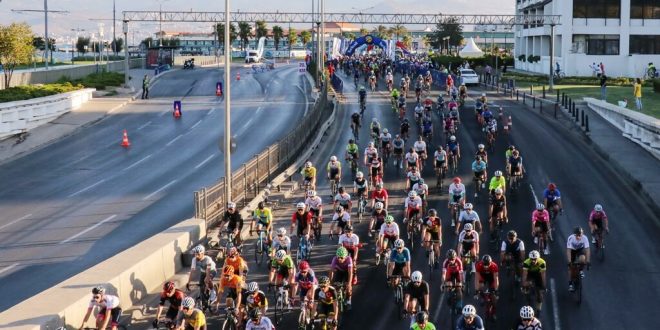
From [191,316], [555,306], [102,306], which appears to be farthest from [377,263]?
[102,306]

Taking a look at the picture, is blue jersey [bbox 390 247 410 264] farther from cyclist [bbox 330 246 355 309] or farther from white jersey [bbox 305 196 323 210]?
white jersey [bbox 305 196 323 210]

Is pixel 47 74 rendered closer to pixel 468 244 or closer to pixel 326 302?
pixel 468 244

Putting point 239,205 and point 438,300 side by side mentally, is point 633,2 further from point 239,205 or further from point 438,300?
point 438,300

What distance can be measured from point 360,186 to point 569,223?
603 centimetres

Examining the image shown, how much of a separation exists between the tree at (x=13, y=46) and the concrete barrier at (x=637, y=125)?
121 feet

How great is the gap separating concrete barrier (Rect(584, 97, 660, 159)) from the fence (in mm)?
13971

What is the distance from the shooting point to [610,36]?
294 feet

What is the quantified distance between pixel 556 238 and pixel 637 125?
17338 millimetres

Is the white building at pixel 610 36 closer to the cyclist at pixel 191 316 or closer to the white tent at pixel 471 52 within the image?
the white tent at pixel 471 52

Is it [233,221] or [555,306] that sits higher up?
[233,221]

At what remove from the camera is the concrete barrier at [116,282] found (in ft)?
47.3

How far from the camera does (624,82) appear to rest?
7650cm

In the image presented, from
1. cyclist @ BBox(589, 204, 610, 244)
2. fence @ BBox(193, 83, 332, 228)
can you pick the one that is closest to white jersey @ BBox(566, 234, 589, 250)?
cyclist @ BBox(589, 204, 610, 244)

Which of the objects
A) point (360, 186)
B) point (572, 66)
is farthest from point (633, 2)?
point (360, 186)
